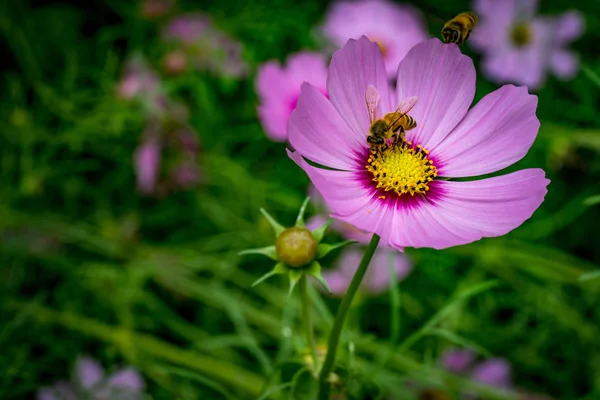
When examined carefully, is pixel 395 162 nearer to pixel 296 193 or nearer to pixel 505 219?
pixel 505 219

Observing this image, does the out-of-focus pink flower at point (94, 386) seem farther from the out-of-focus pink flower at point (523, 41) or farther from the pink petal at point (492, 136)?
the out-of-focus pink flower at point (523, 41)

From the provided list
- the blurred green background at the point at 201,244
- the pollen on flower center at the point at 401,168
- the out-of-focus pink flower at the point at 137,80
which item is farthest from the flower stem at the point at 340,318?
the out-of-focus pink flower at the point at 137,80

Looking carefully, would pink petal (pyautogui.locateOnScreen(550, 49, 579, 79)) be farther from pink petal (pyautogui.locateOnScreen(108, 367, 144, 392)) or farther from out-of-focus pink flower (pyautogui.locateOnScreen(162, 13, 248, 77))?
pink petal (pyautogui.locateOnScreen(108, 367, 144, 392))

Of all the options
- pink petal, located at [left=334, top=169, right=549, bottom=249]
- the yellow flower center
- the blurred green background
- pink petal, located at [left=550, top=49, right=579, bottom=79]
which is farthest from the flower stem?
the yellow flower center

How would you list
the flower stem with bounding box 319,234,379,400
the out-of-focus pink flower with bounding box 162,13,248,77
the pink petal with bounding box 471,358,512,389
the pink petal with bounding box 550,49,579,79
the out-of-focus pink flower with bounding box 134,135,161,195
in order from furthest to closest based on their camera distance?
the pink petal with bounding box 550,49,579,79, the out-of-focus pink flower with bounding box 162,13,248,77, the out-of-focus pink flower with bounding box 134,135,161,195, the pink petal with bounding box 471,358,512,389, the flower stem with bounding box 319,234,379,400

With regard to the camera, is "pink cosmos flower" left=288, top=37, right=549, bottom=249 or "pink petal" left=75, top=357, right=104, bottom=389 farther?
"pink petal" left=75, top=357, right=104, bottom=389
